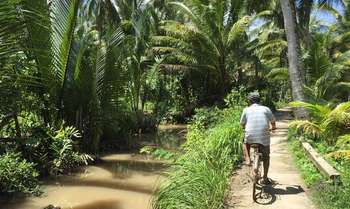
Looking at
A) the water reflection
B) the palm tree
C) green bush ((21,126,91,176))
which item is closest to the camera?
the water reflection

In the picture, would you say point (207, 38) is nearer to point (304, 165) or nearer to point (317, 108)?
point (317, 108)

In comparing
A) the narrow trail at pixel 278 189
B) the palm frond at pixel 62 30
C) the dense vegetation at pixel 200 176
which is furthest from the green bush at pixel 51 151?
the narrow trail at pixel 278 189

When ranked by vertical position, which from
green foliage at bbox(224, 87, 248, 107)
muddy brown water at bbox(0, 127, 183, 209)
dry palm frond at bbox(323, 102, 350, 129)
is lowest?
muddy brown water at bbox(0, 127, 183, 209)

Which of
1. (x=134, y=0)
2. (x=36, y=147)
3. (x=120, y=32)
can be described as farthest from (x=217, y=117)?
(x=134, y=0)

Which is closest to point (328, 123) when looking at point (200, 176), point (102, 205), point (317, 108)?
point (317, 108)

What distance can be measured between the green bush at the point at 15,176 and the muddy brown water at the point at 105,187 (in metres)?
0.24

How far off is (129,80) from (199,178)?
29.5ft

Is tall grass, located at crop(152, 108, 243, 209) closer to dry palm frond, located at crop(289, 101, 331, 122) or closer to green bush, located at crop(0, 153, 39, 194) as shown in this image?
dry palm frond, located at crop(289, 101, 331, 122)

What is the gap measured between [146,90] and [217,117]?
583 centimetres

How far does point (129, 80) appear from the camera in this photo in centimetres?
1620

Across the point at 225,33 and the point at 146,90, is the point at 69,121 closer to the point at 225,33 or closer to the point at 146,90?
the point at 146,90

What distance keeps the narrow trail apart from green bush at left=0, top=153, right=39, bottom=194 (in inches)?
163

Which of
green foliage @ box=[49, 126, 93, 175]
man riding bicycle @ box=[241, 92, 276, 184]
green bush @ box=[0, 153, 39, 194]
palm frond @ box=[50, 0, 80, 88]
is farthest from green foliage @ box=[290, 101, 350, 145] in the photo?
green bush @ box=[0, 153, 39, 194]

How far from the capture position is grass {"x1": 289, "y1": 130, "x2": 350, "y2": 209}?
6.83 metres
